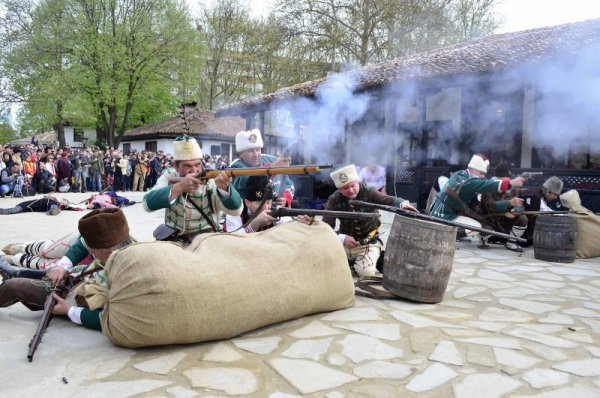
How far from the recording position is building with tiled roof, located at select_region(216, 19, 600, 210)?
33.7 feet

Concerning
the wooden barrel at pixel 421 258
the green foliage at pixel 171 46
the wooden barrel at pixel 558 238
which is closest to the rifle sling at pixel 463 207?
the wooden barrel at pixel 558 238

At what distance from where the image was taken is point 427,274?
4.27 meters

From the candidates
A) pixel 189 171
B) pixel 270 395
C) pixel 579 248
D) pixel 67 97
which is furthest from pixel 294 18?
pixel 270 395

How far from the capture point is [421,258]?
4.25 m

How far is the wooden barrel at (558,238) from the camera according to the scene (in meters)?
6.71

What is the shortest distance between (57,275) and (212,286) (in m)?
1.35

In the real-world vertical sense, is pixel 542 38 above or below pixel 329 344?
above

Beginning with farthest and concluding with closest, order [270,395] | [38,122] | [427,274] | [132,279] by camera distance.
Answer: [38,122] → [427,274] → [132,279] → [270,395]

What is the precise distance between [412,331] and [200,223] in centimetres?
204

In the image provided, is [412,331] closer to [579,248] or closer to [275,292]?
[275,292]

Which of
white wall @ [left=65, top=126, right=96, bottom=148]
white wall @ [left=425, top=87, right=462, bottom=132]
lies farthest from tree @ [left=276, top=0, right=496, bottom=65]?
white wall @ [left=65, top=126, right=96, bottom=148]

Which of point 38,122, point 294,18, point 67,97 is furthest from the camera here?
point 38,122

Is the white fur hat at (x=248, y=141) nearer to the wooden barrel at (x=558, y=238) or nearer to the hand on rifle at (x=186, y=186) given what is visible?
the hand on rifle at (x=186, y=186)

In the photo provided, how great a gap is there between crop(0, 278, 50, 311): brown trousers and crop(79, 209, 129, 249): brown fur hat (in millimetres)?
525
